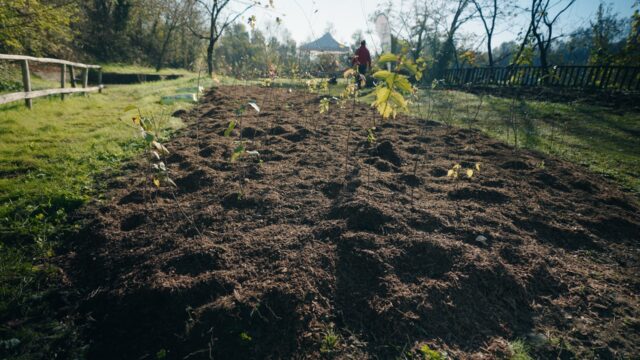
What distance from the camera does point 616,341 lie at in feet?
5.46

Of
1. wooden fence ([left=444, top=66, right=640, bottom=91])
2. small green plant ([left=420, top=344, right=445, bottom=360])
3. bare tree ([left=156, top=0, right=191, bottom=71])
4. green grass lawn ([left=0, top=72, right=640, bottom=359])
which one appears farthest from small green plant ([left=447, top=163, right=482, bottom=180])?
bare tree ([left=156, top=0, right=191, bottom=71])

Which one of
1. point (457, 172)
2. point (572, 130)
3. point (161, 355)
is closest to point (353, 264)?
point (161, 355)

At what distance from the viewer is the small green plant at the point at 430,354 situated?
1489 mm

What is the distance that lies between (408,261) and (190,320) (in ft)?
4.66

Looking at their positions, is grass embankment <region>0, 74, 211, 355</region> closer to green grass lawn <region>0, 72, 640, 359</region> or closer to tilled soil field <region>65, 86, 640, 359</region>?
green grass lawn <region>0, 72, 640, 359</region>

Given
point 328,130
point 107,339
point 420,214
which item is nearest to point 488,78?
point 328,130

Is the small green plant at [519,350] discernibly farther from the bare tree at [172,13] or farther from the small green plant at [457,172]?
the bare tree at [172,13]

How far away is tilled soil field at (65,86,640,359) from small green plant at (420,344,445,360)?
4 cm

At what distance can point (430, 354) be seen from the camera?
150 cm

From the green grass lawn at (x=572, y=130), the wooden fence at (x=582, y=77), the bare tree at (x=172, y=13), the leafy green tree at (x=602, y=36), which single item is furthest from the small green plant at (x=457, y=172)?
the bare tree at (x=172, y=13)

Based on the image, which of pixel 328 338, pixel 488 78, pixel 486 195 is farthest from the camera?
pixel 488 78

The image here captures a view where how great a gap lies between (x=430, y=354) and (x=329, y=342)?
507mm

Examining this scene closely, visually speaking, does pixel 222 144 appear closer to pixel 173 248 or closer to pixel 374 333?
pixel 173 248

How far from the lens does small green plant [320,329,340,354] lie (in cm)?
152
